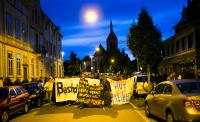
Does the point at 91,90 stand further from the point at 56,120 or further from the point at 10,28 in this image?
the point at 10,28

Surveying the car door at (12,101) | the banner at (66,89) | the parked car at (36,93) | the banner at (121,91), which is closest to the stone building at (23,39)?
the parked car at (36,93)

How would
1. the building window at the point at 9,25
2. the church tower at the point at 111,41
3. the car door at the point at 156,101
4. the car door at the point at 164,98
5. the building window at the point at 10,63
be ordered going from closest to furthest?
the car door at the point at 164,98 → the car door at the point at 156,101 → the building window at the point at 10,63 → the building window at the point at 9,25 → the church tower at the point at 111,41

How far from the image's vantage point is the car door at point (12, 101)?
58.4ft

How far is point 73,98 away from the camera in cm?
2473

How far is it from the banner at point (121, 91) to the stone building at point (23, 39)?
533 inches

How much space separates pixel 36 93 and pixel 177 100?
45.6 feet

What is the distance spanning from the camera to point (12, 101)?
1823 cm

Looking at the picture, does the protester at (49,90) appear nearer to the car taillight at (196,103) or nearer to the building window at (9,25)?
the building window at (9,25)

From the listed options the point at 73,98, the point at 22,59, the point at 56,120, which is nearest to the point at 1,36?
the point at 22,59

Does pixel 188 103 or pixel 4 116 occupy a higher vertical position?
pixel 188 103

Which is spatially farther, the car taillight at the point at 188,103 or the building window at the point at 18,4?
the building window at the point at 18,4

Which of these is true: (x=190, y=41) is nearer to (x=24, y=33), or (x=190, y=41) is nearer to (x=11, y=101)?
(x=24, y=33)

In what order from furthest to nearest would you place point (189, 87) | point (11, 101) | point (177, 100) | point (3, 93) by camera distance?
point (3, 93) → point (11, 101) → point (189, 87) → point (177, 100)

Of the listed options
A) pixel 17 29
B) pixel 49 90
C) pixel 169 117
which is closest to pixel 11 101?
Result: pixel 49 90
